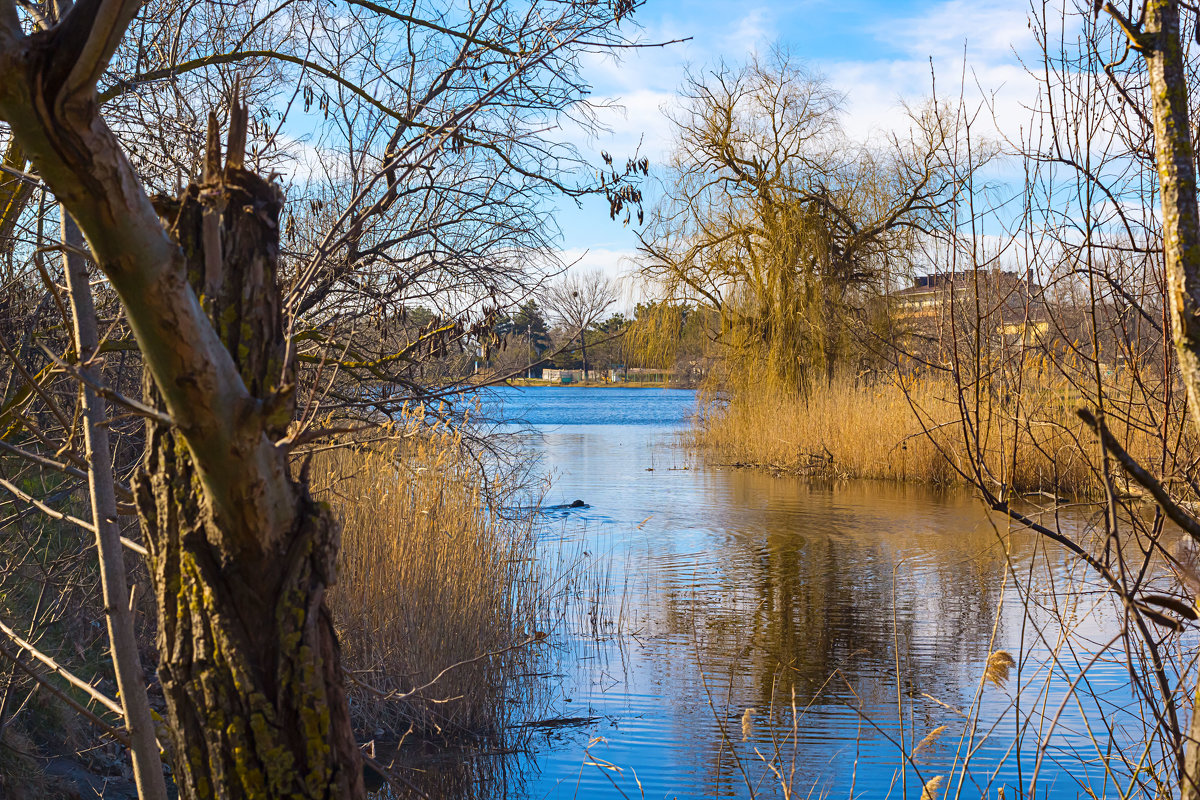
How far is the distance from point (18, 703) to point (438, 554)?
83.4 inches

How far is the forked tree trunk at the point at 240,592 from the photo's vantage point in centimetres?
129

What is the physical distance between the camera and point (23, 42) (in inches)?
37.1

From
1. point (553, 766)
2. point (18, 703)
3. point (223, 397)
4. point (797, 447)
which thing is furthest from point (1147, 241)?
point (797, 447)

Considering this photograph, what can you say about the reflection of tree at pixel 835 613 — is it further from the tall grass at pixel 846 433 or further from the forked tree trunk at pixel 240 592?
the forked tree trunk at pixel 240 592

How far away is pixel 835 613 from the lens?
7332 millimetres

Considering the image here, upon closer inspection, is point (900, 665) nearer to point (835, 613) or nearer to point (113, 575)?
point (835, 613)

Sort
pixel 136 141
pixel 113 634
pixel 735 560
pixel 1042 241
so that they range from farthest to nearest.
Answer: pixel 735 560 → pixel 136 141 → pixel 1042 241 → pixel 113 634

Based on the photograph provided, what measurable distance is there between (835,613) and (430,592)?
11.5 ft

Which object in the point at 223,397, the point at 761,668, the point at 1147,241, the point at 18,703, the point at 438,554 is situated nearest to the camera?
the point at 223,397

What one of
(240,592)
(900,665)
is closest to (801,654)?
(900,665)

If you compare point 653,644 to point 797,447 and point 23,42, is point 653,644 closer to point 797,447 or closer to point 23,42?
point 23,42

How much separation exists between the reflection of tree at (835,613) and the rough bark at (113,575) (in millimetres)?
2080

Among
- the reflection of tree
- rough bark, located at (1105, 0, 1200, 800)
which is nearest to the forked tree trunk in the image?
rough bark, located at (1105, 0, 1200, 800)

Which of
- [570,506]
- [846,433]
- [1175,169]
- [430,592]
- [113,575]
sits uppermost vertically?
[1175,169]
